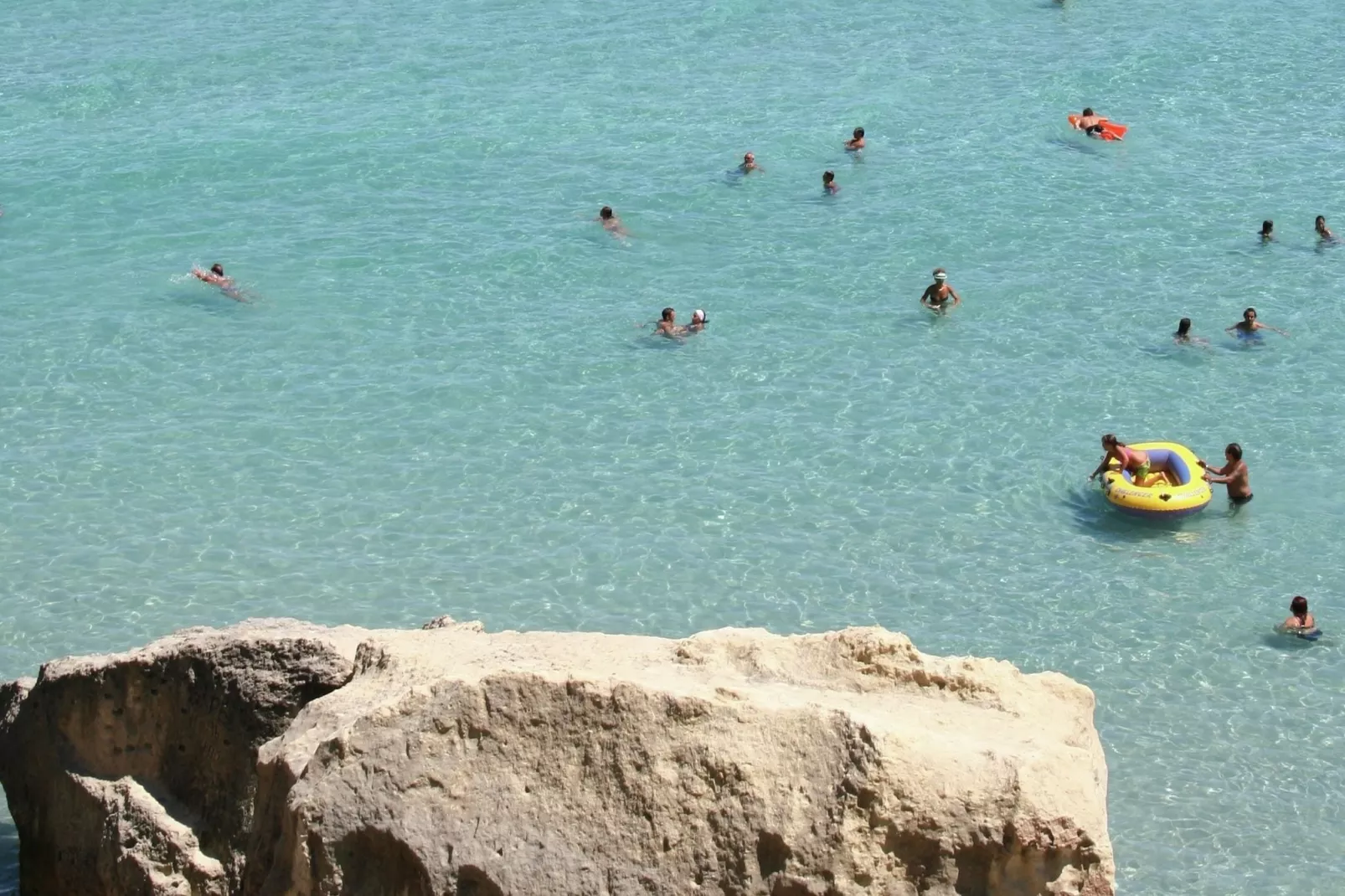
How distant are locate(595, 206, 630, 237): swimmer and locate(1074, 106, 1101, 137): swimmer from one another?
6943 millimetres

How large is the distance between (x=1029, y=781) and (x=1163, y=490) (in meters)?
9.30

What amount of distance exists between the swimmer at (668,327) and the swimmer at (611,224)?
104 inches

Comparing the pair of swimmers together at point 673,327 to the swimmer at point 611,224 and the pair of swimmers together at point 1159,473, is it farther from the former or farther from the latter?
the pair of swimmers together at point 1159,473

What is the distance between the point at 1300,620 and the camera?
12805 mm

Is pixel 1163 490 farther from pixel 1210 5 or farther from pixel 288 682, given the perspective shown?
pixel 1210 5

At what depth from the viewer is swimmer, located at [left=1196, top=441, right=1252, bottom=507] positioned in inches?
579

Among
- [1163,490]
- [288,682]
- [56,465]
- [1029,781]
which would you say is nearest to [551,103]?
[56,465]

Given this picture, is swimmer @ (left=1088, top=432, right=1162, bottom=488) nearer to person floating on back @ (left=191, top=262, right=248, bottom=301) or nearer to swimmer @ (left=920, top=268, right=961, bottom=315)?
swimmer @ (left=920, top=268, right=961, bottom=315)

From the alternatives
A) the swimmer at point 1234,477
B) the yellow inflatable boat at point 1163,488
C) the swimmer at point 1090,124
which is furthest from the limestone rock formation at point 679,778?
the swimmer at point 1090,124

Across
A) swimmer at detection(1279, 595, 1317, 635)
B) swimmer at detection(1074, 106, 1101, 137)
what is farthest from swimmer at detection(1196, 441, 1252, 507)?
swimmer at detection(1074, 106, 1101, 137)

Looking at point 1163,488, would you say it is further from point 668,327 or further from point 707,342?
point 668,327

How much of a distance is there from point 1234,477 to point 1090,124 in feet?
30.5

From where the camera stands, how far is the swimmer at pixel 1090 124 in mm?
22609

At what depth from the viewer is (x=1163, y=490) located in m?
14.5
